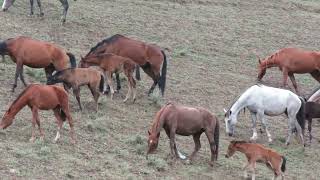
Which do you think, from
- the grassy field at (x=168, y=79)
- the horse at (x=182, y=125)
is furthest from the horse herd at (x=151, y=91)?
the grassy field at (x=168, y=79)

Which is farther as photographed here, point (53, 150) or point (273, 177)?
point (273, 177)

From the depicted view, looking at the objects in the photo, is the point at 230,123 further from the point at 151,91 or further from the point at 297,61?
the point at 297,61

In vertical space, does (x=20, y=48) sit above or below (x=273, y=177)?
above

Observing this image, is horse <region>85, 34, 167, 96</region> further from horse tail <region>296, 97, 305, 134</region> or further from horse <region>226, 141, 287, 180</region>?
horse <region>226, 141, 287, 180</region>

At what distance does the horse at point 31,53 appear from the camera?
15.2 metres

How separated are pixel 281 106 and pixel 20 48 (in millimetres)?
6005

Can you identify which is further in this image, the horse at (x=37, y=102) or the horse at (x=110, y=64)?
the horse at (x=110, y=64)

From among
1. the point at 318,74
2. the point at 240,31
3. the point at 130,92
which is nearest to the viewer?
the point at 130,92

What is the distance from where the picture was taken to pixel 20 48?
15172mm

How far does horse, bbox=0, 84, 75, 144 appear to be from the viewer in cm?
1206

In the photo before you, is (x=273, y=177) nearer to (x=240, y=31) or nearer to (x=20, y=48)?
(x=20, y=48)

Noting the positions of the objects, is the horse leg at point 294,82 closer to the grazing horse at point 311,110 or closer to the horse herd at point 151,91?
the horse herd at point 151,91

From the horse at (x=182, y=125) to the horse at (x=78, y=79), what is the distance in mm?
2715

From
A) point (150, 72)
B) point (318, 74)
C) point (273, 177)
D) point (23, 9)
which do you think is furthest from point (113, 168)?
point (23, 9)
